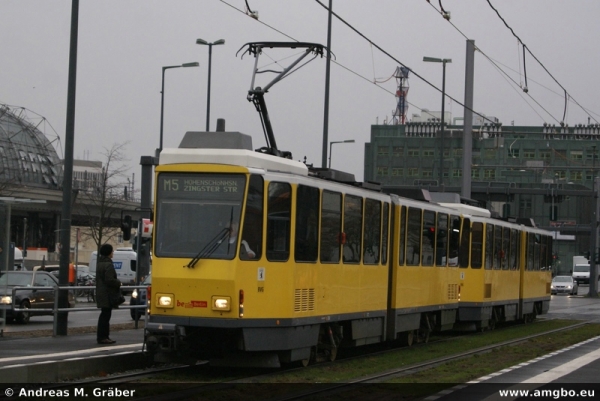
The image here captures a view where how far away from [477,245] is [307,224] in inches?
439

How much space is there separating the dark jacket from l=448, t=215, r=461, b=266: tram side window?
8.42 meters

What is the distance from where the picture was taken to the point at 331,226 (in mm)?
16594

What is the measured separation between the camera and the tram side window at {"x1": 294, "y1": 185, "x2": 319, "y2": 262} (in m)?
15.4

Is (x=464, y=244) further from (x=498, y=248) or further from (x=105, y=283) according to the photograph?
(x=105, y=283)

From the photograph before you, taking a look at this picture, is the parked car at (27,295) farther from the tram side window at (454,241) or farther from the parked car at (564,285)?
the parked car at (564,285)

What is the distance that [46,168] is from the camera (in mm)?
97062

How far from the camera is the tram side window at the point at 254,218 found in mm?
14570

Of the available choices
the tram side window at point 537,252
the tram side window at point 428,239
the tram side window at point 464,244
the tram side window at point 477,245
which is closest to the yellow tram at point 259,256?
the tram side window at point 428,239

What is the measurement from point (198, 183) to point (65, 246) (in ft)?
20.1

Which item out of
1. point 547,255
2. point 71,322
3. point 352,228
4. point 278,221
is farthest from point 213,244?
point 547,255

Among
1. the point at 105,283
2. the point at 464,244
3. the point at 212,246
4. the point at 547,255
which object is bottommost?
the point at 105,283

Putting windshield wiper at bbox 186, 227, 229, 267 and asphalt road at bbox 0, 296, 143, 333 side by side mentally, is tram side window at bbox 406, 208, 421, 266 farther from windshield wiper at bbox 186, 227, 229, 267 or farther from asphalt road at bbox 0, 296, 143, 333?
asphalt road at bbox 0, 296, 143, 333

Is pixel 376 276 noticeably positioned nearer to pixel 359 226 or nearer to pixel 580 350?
pixel 359 226

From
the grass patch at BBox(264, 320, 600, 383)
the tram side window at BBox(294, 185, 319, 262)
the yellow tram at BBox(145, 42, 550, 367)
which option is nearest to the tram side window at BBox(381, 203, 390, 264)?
the yellow tram at BBox(145, 42, 550, 367)
